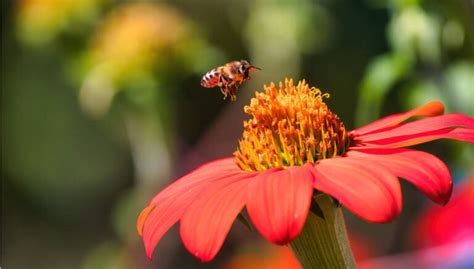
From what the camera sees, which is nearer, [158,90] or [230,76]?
[230,76]

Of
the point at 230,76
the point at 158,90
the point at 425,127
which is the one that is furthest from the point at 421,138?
the point at 158,90

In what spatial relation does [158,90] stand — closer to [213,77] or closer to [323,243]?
[213,77]

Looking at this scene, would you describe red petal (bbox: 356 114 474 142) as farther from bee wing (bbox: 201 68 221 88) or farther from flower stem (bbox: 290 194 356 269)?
bee wing (bbox: 201 68 221 88)

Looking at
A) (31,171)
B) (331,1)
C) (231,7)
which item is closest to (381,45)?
(331,1)

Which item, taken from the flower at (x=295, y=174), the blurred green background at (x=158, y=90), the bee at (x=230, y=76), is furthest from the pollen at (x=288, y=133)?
the blurred green background at (x=158, y=90)

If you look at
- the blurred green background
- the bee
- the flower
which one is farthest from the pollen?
the blurred green background

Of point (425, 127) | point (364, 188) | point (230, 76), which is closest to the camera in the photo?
point (364, 188)

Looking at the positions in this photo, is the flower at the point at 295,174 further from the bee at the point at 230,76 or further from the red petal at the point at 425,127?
the bee at the point at 230,76
